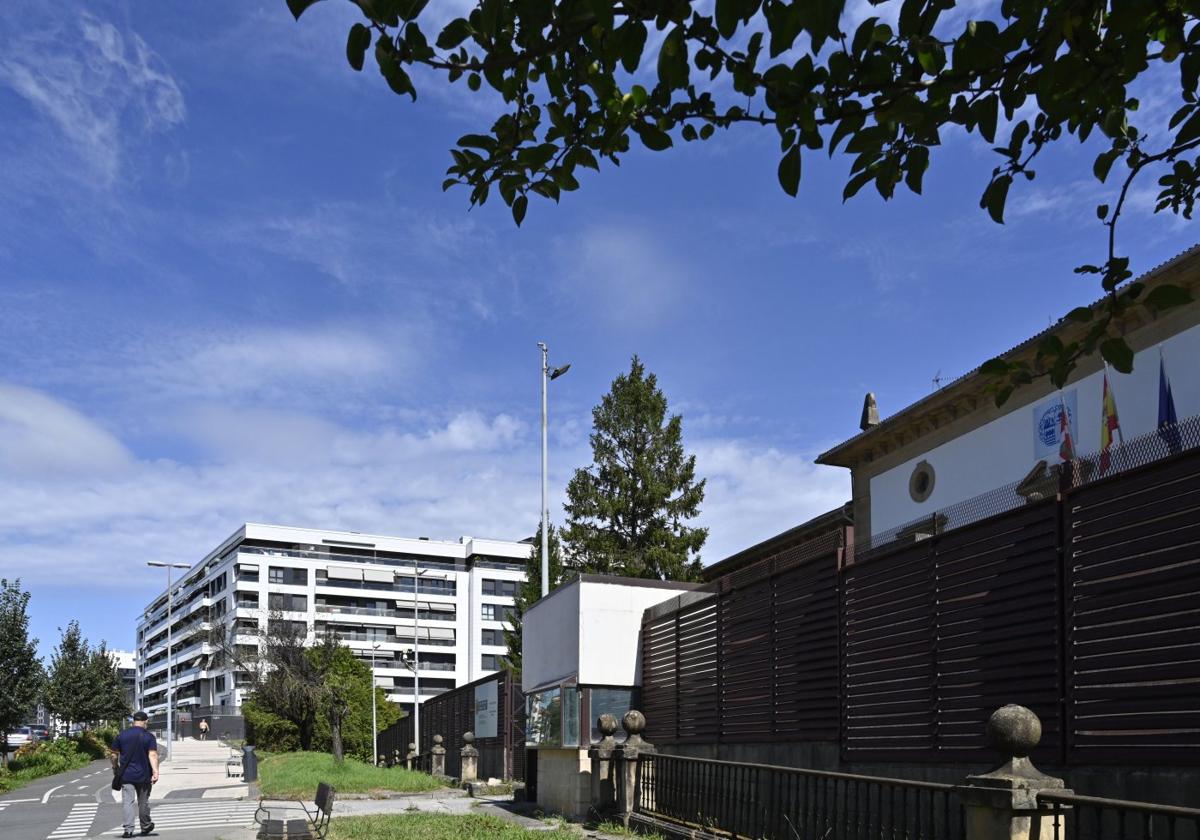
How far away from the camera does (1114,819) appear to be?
772 cm

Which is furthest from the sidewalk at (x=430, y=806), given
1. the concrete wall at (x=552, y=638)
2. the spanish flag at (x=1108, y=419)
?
the spanish flag at (x=1108, y=419)

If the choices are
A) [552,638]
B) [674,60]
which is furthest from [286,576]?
[674,60]

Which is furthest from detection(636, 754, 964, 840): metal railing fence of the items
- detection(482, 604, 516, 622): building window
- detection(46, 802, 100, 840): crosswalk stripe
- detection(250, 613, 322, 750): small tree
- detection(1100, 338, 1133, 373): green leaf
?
detection(482, 604, 516, 622): building window

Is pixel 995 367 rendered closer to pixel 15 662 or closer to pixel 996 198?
pixel 996 198

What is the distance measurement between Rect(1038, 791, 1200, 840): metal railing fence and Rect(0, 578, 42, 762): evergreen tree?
38.3 m

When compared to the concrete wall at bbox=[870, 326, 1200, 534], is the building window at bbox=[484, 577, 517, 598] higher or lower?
lower

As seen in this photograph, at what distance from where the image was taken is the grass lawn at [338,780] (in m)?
26.0

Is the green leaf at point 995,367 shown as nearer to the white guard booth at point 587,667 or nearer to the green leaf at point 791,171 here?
the green leaf at point 791,171

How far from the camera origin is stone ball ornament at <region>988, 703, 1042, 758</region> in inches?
276

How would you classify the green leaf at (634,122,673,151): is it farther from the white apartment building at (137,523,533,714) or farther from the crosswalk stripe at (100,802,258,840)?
the white apartment building at (137,523,533,714)

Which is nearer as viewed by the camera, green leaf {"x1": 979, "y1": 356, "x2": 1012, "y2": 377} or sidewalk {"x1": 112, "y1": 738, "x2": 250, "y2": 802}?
green leaf {"x1": 979, "y1": 356, "x2": 1012, "y2": 377}

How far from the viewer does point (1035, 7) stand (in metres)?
4.10

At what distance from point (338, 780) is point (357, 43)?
25.5 meters

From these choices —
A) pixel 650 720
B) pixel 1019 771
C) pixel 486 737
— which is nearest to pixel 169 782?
pixel 486 737
